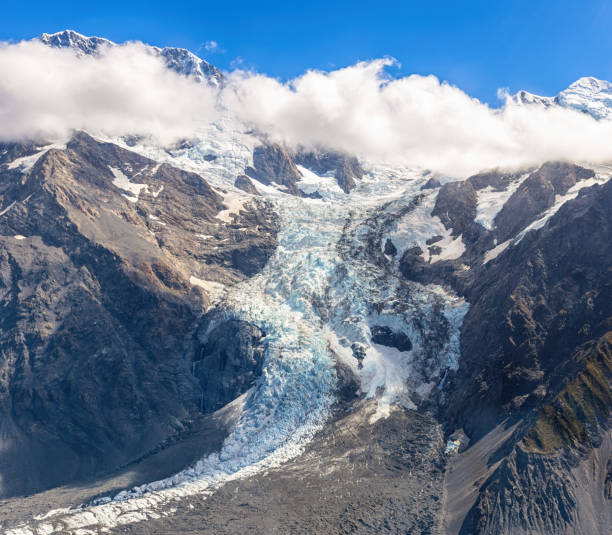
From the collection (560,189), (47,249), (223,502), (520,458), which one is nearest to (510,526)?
(520,458)

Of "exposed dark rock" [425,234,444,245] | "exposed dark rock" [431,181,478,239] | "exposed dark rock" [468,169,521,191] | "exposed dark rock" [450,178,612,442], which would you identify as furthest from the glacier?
"exposed dark rock" [468,169,521,191]

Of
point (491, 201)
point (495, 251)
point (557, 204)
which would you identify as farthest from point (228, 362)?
point (491, 201)

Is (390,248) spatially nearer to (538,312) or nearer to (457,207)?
(457,207)

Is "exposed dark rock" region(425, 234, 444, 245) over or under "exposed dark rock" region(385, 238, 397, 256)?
under

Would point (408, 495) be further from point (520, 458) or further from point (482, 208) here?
point (482, 208)

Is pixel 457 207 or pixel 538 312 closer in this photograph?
pixel 538 312

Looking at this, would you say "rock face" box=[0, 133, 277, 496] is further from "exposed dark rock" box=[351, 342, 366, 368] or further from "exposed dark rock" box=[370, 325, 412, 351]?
"exposed dark rock" box=[370, 325, 412, 351]
